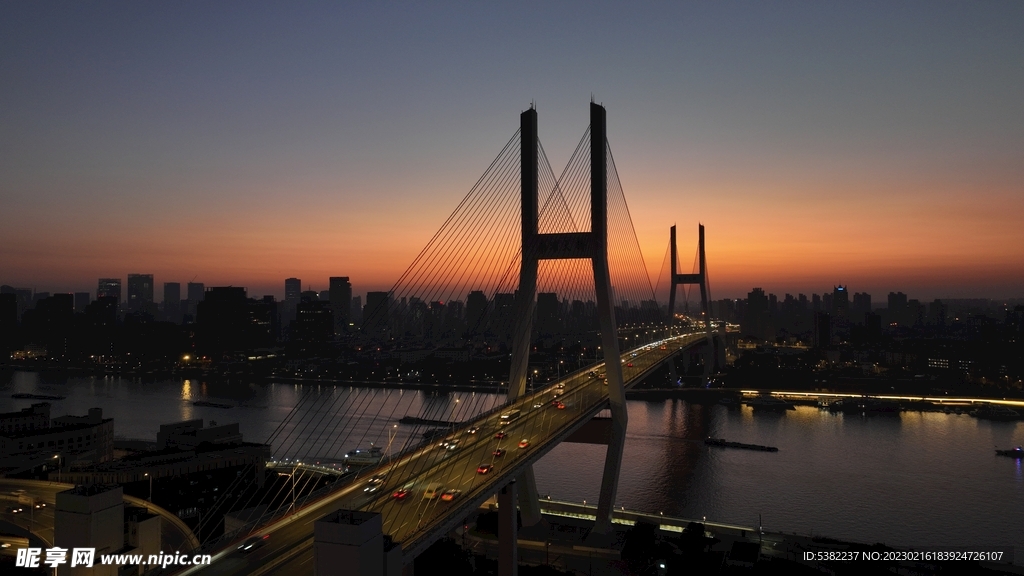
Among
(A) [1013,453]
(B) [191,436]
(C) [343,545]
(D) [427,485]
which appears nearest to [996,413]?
(A) [1013,453]

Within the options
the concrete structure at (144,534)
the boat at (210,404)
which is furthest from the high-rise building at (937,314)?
the concrete structure at (144,534)

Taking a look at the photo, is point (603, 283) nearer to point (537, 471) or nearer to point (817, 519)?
point (817, 519)

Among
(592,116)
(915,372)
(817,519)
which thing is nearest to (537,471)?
(817,519)

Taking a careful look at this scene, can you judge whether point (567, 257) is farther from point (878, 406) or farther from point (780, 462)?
point (878, 406)

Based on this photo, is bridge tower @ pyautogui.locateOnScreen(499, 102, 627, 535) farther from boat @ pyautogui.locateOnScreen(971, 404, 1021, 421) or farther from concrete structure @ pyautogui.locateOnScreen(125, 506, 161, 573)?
boat @ pyautogui.locateOnScreen(971, 404, 1021, 421)

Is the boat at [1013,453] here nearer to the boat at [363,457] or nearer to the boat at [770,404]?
the boat at [770,404]

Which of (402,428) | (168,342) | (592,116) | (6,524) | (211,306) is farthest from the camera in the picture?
(211,306)
